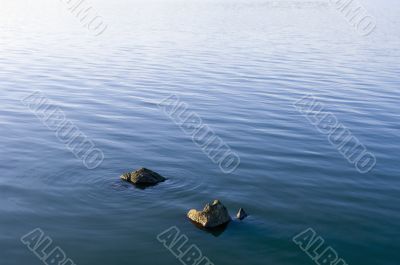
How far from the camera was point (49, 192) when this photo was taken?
2072 cm

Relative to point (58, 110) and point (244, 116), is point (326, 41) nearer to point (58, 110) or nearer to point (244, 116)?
point (244, 116)

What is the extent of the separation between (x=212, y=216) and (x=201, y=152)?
825 centimetres

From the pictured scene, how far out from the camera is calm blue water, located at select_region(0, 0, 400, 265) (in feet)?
57.4

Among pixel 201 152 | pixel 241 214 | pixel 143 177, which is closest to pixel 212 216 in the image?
pixel 241 214

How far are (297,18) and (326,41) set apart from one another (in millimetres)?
26633

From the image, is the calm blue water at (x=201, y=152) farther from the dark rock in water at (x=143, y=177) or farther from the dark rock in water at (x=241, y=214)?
the dark rock in water at (x=143, y=177)

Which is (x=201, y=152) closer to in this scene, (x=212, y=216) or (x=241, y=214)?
(x=241, y=214)

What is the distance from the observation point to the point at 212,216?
17766mm

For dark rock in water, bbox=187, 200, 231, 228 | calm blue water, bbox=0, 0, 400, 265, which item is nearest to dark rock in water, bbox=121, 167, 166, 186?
calm blue water, bbox=0, 0, 400, 265

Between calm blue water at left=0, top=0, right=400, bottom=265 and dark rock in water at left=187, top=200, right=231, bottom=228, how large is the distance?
385mm

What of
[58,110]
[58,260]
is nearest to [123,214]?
[58,260]

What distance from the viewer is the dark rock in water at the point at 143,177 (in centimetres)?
2100

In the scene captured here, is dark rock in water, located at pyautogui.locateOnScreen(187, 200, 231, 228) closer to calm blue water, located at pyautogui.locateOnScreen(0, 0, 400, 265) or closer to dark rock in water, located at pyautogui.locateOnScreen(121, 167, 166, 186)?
calm blue water, located at pyautogui.locateOnScreen(0, 0, 400, 265)

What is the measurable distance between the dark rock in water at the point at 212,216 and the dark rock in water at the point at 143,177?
11.2 ft
